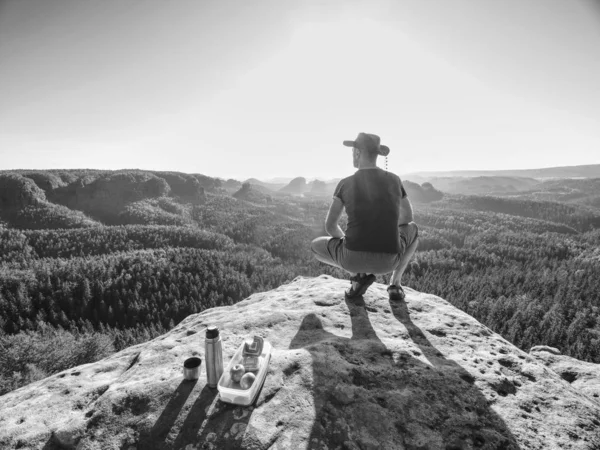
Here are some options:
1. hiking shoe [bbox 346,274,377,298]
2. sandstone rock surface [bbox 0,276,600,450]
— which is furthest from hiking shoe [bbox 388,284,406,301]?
sandstone rock surface [bbox 0,276,600,450]

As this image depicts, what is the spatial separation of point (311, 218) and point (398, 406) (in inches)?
1363

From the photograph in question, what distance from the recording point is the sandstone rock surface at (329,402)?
223cm

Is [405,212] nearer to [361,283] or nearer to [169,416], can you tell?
[361,283]

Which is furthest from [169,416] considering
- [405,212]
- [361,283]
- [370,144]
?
[405,212]

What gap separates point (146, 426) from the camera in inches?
89.4

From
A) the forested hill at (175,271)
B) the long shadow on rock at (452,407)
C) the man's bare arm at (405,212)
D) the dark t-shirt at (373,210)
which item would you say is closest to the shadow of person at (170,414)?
the long shadow on rock at (452,407)

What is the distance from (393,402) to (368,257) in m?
2.14

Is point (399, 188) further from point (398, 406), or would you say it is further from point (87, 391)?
point (87, 391)

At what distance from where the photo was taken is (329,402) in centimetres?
255

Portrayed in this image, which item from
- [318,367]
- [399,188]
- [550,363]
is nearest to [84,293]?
[318,367]

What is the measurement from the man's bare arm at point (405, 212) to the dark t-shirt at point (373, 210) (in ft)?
2.15

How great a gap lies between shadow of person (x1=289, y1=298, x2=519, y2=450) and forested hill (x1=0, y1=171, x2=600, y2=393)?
19.8ft

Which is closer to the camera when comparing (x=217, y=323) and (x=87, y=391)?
(x=87, y=391)

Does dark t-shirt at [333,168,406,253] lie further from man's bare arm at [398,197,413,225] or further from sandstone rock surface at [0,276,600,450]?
sandstone rock surface at [0,276,600,450]
